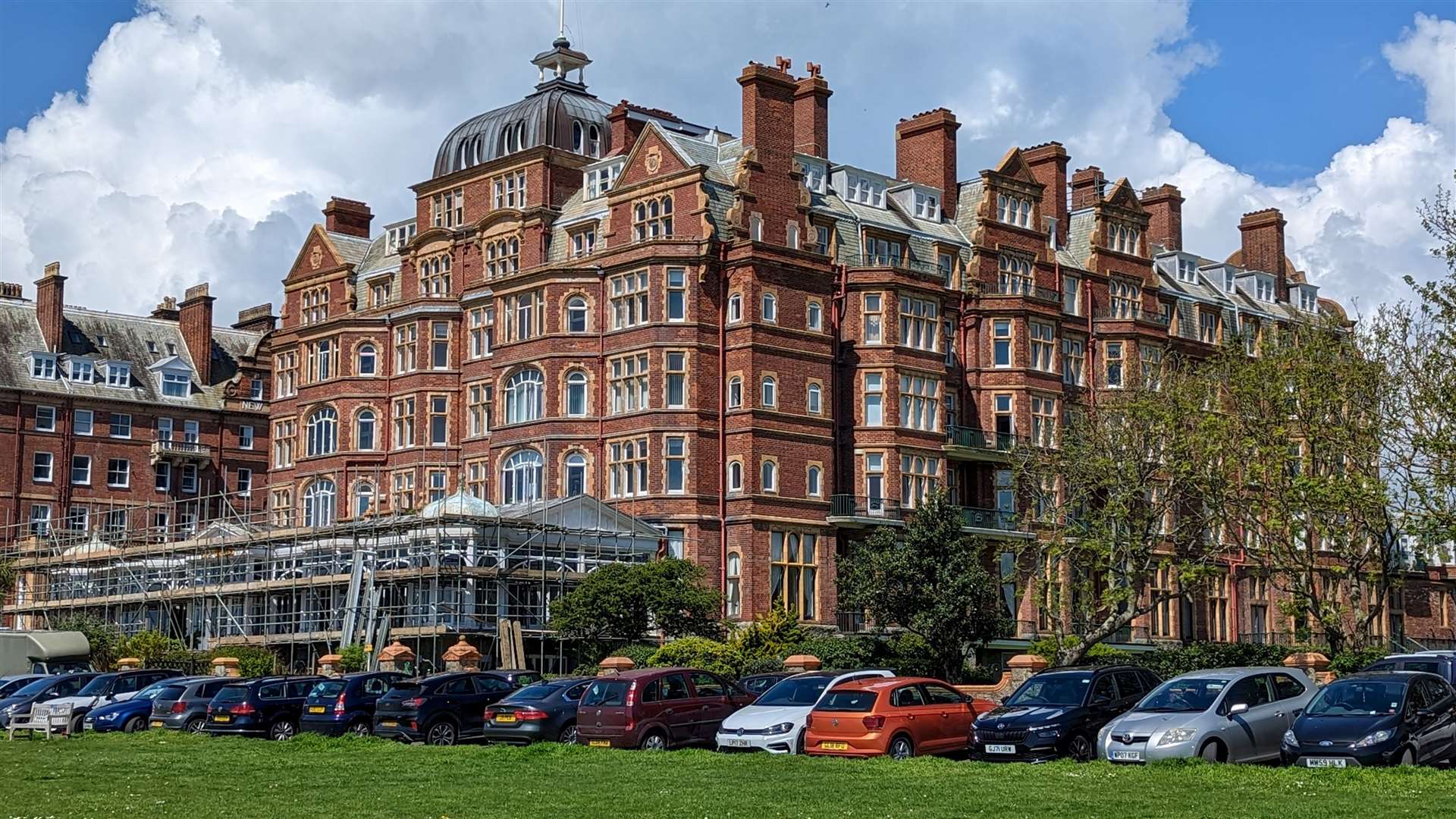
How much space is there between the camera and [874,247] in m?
66.4

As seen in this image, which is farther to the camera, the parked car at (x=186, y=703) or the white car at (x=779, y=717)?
the parked car at (x=186, y=703)

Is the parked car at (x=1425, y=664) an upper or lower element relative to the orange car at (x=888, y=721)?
upper

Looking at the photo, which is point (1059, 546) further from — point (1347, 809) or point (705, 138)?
point (1347, 809)

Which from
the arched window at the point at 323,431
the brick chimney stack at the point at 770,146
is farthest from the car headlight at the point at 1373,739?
the arched window at the point at 323,431

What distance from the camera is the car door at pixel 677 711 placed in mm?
32594

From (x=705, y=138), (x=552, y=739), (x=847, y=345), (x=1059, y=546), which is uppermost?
(x=705, y=138)

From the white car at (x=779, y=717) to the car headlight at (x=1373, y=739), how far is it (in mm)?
8690

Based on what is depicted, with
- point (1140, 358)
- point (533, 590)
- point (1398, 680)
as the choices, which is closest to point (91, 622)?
point (533, 590)

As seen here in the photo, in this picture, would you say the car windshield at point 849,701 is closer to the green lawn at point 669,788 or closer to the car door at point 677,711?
the green lawn at point 669,788

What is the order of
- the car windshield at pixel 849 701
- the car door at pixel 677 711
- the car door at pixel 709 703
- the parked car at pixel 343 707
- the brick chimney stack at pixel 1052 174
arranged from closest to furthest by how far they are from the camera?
the car windshield at pixel 849 701
the car door at pixel 677 711
the car door at pixel 709 703
the parked car at pixel 343 707
the brick chimney stack at pixel 1052 174

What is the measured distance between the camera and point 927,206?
70.6 meters

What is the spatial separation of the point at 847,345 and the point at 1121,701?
1304 inches

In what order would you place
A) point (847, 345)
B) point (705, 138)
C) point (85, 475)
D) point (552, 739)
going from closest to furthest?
point (552, 739), point (847, 345), point (705, 138), point (85, 475)

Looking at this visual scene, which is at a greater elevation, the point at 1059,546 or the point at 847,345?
the point at 847,345
